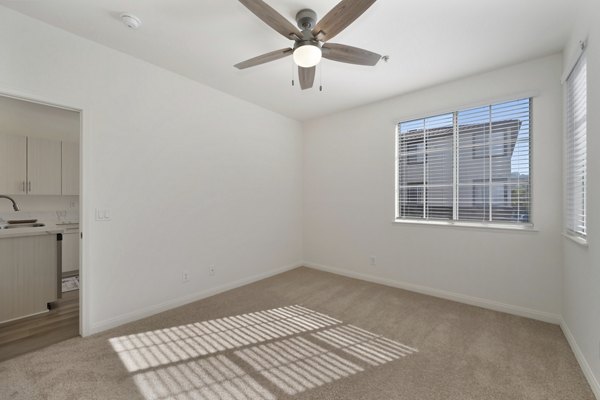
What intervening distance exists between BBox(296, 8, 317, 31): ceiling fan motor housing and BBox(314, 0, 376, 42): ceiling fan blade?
0.19 metres

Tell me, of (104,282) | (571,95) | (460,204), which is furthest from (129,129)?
(571,95)

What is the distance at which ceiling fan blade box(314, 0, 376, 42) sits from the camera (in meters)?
1.57

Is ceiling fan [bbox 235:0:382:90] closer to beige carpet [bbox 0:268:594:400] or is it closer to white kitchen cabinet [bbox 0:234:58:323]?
beige carpet [bbox 0:268:594:400]

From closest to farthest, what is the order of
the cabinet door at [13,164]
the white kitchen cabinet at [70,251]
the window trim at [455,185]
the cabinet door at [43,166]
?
the window trim at [455,185] → the cabinet door at [13,164] → the cabinet door at [43,166] → the white kitchen cabinet at [70,251]

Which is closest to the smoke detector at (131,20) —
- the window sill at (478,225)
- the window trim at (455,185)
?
the window trim at (455,185)

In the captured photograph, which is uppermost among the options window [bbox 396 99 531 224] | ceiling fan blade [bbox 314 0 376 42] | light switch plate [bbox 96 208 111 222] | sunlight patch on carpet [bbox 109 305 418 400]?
ceiling fan blade [bbox 314 0 376 42]

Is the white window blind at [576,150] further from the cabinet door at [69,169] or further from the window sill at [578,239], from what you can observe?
the cabinet door at [69,169]

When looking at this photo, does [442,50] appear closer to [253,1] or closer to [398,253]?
[253,1]

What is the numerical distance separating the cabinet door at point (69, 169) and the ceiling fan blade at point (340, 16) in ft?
16.3

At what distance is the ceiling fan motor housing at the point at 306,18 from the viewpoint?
1.99m

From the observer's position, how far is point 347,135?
168 inches

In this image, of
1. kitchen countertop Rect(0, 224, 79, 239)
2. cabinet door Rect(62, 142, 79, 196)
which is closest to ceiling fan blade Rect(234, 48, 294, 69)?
kitchen countertop Rect(0, 224, 79, 239)

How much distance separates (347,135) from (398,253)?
206cm

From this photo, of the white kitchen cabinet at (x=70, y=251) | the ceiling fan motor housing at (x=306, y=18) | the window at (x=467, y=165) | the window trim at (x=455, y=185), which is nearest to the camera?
the ceiling fan motor housing at (x=306, y=18)
